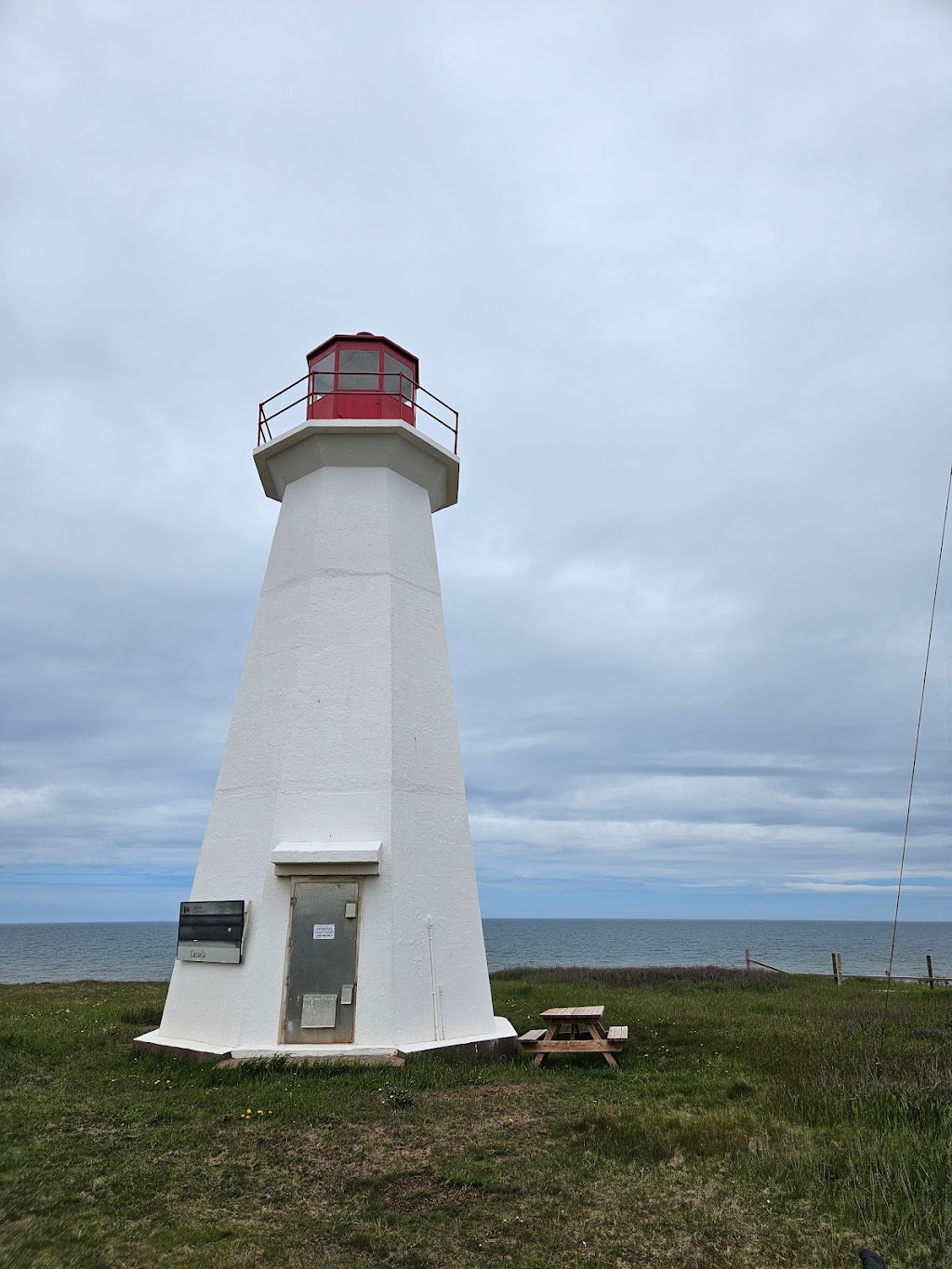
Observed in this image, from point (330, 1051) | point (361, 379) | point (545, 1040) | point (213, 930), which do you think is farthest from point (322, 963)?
point (361, 379)

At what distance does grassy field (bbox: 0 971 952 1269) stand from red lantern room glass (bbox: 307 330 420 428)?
9.06 m

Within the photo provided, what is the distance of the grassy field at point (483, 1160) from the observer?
18.0ft

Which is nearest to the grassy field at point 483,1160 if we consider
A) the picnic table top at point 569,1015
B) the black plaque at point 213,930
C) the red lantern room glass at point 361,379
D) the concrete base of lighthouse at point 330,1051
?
the concrete base of lighthouse at point 330,1051

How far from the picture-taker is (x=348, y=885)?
10758 millimetres

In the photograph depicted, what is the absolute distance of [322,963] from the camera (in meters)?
10.5

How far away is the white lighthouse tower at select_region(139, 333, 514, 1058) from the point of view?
34.5 feet

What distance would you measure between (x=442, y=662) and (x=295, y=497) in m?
3.45

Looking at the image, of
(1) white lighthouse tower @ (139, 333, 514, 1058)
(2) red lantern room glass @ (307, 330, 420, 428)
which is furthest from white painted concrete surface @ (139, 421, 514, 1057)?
(2) red lantern room glass @ (307, 330, 420, 428)

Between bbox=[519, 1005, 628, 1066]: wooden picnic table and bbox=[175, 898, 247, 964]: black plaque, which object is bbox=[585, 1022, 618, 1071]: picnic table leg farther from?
bbox=[175, 898, 247, 964]: black plaque

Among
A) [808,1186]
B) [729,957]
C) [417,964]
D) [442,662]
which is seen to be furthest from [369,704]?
[729,957]

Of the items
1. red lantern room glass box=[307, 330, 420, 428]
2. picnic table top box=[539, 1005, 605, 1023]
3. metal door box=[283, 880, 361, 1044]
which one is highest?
red lantern room glass box=[307, 330, 420, 428]

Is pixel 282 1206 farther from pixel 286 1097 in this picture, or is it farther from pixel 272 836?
pixel 272 836

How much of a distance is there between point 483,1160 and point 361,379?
10626 mm

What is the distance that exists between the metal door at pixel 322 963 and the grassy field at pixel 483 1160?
1.82 feet
